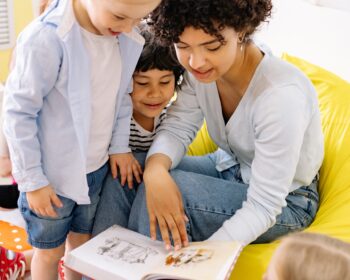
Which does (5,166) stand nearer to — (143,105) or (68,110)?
(68,110)

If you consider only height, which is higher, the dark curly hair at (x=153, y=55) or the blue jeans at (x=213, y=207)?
the dark curly hair at (x=153, y=55)

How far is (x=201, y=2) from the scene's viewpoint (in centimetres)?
96

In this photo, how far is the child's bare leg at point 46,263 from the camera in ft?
3.83

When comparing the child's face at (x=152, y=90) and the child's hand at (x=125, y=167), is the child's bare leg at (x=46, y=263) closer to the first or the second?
the child's hand at (x=125, y=167)

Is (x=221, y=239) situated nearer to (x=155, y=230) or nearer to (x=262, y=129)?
(x=155, y=230)

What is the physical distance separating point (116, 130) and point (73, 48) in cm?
26

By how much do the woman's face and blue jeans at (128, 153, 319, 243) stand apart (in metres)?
0.26

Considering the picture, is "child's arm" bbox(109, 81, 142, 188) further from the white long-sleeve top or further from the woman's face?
the woman's face

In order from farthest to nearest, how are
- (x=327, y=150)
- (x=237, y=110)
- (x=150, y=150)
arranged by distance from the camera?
(x=327, y=150) < (x=150, y=150) < (x=237, y=110)

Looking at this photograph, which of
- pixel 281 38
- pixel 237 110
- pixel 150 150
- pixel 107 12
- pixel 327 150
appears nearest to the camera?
pixel 107 12

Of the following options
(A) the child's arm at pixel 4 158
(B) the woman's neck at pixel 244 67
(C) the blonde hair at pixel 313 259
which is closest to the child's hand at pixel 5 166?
(A) the child's arm at pixel 4 158

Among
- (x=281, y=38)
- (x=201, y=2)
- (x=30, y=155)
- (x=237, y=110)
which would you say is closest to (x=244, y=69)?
(x=237, y=110)

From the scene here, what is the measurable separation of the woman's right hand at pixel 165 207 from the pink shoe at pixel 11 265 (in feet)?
1.81

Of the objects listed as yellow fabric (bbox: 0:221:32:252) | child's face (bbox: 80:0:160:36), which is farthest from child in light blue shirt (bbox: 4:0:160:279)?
yellow fabric (bbox: 0:221:32:252)
